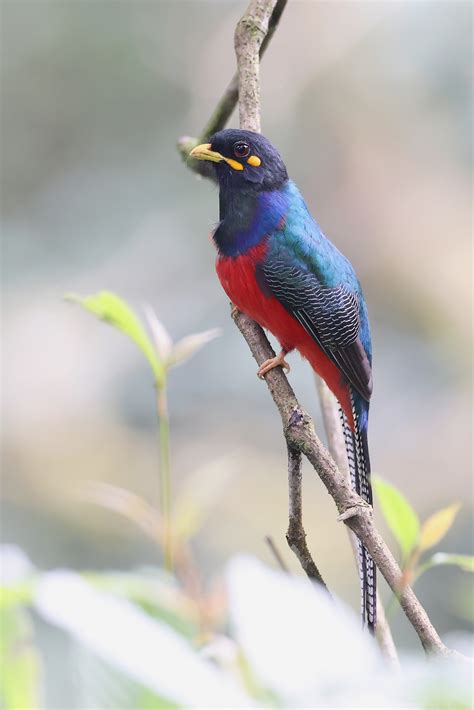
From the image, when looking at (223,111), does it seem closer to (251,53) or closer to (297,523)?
(251,53)

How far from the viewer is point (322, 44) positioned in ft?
15.8

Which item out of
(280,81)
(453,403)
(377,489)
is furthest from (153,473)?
(377,489)

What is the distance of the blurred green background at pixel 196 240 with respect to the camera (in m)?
4.17

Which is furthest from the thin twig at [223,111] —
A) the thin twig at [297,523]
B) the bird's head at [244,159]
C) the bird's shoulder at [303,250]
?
the thin twig at [297,523]

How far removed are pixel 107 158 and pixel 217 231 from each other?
10.5 ft

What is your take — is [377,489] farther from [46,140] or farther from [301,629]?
[46,140]

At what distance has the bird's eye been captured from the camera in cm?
180

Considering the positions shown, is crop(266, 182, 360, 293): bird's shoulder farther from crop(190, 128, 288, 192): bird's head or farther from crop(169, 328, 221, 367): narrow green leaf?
crop(169, 328, 221, 367): narrow green leaf

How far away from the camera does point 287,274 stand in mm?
1856

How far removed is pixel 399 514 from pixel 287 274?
50.6 inches

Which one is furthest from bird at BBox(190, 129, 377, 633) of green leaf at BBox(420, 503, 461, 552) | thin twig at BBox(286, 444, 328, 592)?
green leaf at BBox(420, 503, 461, 552)

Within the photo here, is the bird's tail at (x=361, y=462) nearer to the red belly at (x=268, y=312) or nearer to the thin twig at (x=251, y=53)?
the red belly at (x=268, y=312)

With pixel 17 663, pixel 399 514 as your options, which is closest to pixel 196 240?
pixel 399 514

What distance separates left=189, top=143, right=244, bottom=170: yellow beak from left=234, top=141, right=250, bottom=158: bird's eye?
23mm
